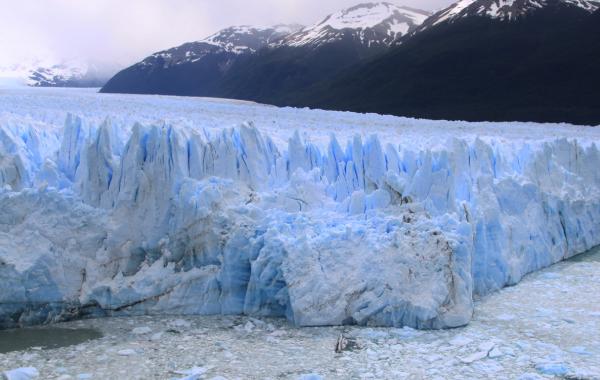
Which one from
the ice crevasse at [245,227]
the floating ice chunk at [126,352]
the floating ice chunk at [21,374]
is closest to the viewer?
the floating ice chunk at [21,374]

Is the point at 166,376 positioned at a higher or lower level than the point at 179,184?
lower

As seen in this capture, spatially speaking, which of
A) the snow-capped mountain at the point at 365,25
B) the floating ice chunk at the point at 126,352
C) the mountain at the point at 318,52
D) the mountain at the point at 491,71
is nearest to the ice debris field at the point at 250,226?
the floating ice chunk at the point at 126,352

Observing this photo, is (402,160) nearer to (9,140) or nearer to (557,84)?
(9,140)

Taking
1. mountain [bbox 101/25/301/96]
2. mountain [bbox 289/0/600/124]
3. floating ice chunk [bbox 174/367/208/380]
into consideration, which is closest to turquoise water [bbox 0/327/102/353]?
floating ice chunk [bbox 174/367/208/380]

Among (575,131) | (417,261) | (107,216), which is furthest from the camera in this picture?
(575,131)

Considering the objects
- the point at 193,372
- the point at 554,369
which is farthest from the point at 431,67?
the point at 193,372

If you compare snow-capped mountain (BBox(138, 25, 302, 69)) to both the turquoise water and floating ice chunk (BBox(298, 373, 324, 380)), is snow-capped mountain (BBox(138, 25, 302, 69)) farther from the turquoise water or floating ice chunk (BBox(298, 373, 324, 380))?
floating ice chunk (BBox(298, 373, 324, 380))

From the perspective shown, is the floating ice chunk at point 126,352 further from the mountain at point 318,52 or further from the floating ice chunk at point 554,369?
the mountain at point 318,52

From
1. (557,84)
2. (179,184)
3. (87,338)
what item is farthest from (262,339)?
(557,84)
